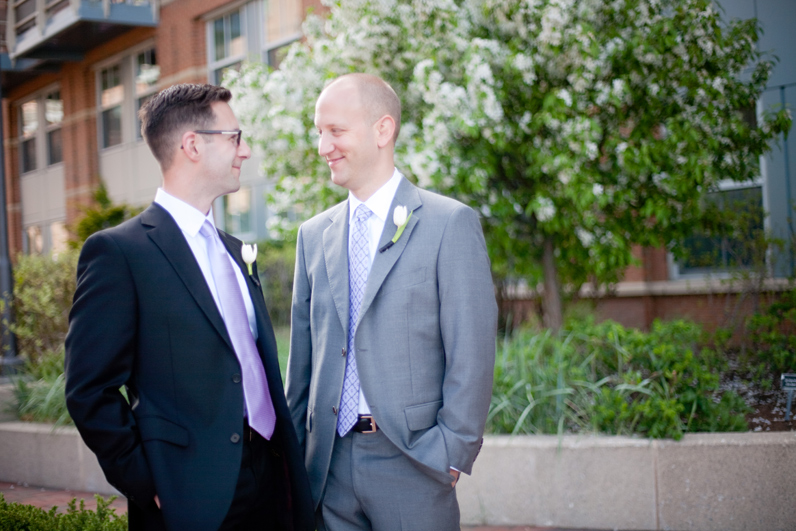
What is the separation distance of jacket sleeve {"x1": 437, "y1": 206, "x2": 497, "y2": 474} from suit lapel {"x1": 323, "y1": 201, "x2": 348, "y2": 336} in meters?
0.36

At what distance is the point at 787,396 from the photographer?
473 cm

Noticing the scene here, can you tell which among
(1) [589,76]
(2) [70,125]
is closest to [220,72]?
(2) [70,125]

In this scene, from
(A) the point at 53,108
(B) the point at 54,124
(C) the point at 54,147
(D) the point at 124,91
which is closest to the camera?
(D) the point at 124,91

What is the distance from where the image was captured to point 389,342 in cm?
225

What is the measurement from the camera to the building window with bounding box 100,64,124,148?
1758 centimetres

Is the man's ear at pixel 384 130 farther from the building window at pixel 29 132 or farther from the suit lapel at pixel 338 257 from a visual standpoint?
the building window at pixel 29 132

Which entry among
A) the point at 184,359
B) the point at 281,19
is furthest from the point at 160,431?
the point at 281,19

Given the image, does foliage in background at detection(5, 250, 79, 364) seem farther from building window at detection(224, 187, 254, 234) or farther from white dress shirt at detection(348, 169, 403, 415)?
building window at detection(224, 187, 254, 234)

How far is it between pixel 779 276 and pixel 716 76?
1.90 m

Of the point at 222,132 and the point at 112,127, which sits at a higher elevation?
the point at 112,127

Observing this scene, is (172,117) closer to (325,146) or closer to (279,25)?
(325,146)

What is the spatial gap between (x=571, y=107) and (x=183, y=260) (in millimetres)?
4029

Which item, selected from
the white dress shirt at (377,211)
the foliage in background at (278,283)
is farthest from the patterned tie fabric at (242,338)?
the foliage in background at (278,283)

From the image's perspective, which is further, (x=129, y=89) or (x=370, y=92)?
(x=129, y=89)
